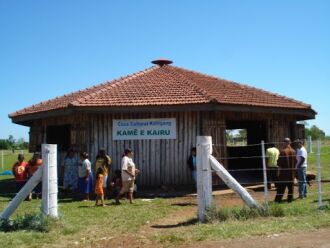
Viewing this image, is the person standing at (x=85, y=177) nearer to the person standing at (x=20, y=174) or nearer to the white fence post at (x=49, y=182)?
the person standing at (x=20, y=174)

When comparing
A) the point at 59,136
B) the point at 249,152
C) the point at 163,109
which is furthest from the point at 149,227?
the point at 249,152

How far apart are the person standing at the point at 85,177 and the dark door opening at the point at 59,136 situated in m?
4.82

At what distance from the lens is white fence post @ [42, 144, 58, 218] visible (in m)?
9.25

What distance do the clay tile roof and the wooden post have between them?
16.8 feet

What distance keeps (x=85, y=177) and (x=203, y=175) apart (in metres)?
5.51

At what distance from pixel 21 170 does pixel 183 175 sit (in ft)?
16.7

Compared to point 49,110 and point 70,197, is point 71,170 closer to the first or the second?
point 70,197

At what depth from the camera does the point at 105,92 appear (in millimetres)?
16453

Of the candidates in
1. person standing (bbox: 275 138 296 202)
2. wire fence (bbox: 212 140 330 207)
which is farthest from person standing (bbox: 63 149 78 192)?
person standing (bbox: 275 138 296 202)

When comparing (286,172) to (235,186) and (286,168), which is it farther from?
(235,186)

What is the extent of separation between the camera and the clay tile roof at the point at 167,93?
1520cm

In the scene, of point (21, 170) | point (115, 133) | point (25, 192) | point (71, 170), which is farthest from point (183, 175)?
point (25, 192)

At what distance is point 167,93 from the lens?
15.8m

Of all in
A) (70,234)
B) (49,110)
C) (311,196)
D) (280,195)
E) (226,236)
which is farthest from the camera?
(49,110)
